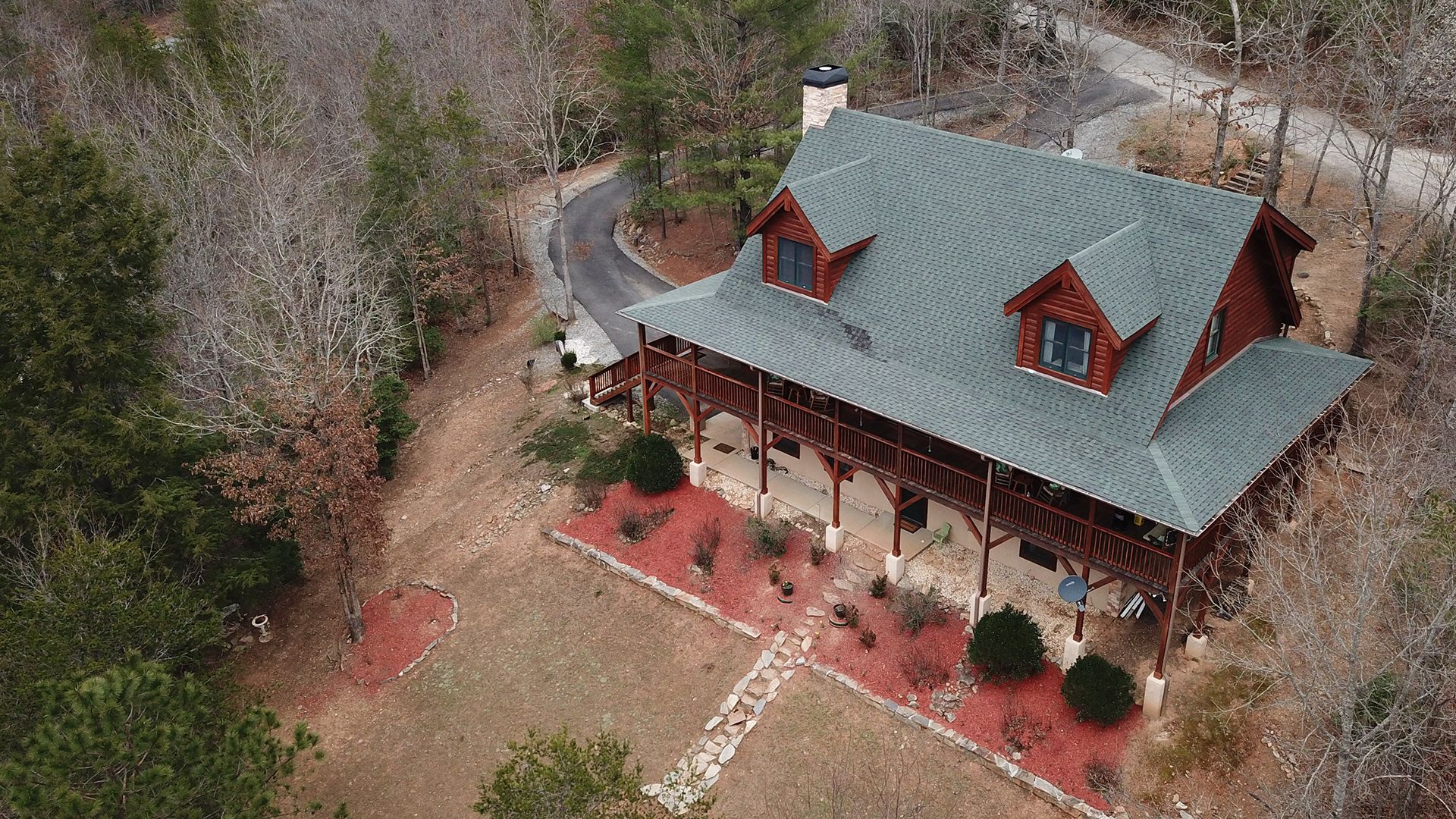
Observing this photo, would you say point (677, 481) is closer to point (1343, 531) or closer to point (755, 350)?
point (755, 350)

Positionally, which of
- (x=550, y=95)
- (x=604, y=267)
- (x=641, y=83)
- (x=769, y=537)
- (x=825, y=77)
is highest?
(x=825, y=77)

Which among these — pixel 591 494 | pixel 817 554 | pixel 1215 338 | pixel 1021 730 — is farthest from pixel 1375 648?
pixel 591 494

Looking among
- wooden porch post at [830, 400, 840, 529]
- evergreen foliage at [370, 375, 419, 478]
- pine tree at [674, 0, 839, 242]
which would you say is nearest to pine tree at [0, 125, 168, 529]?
evergreen foliage at [370, 375, 419, 478]

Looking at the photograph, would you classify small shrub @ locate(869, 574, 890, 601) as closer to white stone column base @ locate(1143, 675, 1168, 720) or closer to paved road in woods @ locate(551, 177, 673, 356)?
white stone column base @ locate(1143, 675, 1168, 720)

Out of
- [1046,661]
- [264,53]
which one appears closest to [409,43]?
[264,53]

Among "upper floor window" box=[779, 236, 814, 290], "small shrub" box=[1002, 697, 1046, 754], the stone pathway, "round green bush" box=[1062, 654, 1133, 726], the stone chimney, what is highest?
the stone chimney

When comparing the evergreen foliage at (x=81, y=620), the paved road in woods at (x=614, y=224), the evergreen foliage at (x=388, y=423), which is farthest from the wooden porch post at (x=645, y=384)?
the evergreen foliage at (x=81, y=620)

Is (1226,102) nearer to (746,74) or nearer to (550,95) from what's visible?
(746,74)
